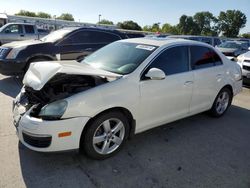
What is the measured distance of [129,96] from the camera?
3309mm

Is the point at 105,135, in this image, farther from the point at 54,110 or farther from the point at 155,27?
the point at 155,27

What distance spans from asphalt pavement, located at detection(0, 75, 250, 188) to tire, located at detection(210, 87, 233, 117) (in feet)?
2.22

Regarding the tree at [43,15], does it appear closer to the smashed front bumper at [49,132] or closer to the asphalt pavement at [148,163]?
the asphalt pavement at [148,163]

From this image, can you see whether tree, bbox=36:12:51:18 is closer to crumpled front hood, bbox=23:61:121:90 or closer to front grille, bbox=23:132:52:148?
crumpled front hood, bbox=23:61:121:90

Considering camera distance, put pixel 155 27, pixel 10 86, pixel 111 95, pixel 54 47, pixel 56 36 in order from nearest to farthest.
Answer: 1. pixel 111 95
2. pixel 10 86
3. pixel 54 47
4. pixel 56 36
5. pixel 155 27

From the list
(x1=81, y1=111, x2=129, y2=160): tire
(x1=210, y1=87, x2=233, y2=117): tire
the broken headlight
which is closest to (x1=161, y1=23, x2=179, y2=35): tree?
(x1=210, y1=87, x2=233, y2=117): tire

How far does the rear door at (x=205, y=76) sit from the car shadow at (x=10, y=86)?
416 cm

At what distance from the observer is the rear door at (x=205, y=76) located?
4316mm

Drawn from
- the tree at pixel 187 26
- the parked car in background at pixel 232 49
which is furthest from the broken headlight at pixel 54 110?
the tree at pixel 187 26

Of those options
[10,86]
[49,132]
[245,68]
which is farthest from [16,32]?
[49,132]

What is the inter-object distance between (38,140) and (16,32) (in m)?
12.9

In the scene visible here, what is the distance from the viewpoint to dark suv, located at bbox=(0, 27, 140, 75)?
21.4ft

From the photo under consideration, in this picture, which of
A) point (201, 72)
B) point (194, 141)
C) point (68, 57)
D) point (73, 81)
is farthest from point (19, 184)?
point (68, 57)

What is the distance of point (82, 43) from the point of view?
7617 millimetres
